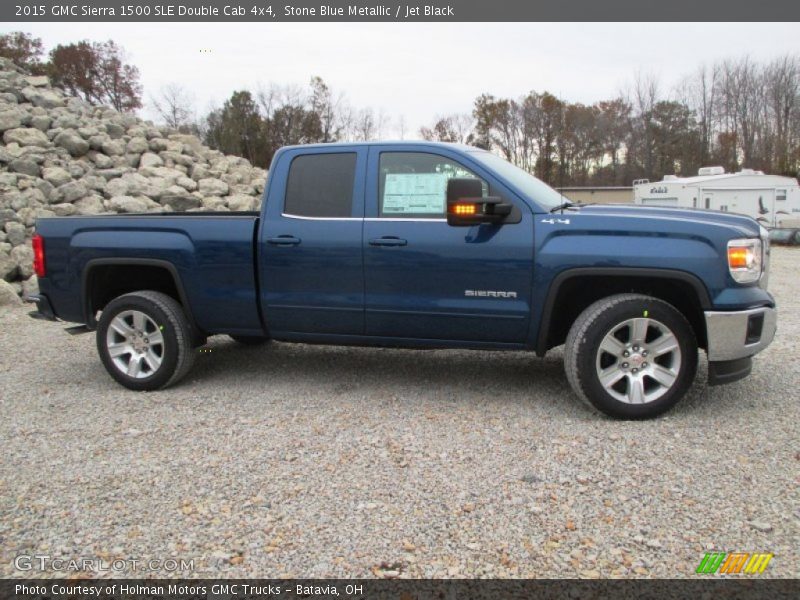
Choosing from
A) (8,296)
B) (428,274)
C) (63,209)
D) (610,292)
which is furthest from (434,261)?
(63,209)

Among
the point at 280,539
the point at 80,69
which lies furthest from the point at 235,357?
the point at 80,69

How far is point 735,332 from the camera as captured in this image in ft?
13.1

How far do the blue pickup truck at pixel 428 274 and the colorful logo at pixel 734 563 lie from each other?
1514 millimetres

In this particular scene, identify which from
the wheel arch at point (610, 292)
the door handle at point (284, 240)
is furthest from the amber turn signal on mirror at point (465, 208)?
the door handle at point (284, 240)

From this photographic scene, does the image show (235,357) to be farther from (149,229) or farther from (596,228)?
(596,228)

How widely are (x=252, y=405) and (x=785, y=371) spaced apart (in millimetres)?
4374

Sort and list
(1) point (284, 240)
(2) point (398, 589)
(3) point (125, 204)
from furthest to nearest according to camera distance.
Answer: (3) point (125, 204) → (1) point (284, 240) → (2) point (398, 589)

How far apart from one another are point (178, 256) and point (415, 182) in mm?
1981

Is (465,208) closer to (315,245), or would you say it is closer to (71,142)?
(315,245)

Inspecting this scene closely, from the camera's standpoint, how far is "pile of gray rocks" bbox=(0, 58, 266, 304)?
37.8ft

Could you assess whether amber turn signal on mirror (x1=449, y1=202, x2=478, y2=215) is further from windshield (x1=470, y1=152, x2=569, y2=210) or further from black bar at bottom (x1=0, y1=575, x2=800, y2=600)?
black bar at bottom (x1=0, y1=575, x2=800, y2=600)

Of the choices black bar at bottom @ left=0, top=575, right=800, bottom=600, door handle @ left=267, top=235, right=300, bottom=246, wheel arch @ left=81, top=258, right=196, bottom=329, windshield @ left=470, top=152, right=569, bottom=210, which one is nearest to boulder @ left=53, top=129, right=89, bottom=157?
wheel arch @ left=81, top=258, right=196, bottom=329

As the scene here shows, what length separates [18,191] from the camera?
12117 millimetres

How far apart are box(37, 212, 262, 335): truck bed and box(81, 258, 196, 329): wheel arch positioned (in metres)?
0.01
